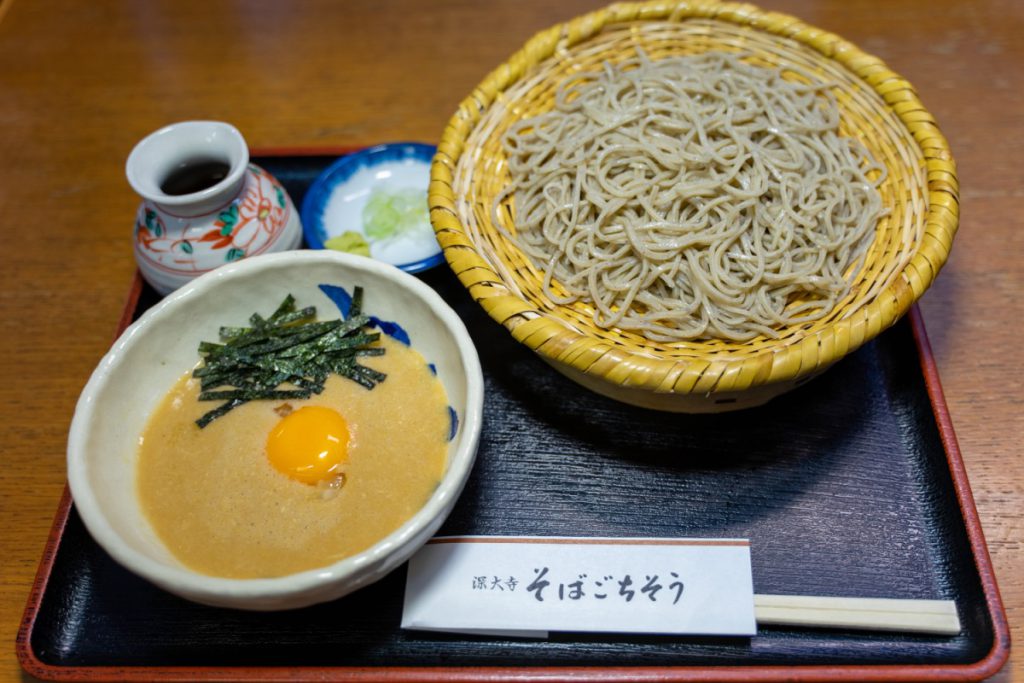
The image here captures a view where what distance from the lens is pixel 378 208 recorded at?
2.55 m

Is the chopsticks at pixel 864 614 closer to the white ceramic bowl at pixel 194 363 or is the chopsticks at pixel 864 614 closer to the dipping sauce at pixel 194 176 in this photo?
the white ceramic bowl at pixel 194 363

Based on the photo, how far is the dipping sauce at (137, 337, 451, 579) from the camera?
68.6 inches

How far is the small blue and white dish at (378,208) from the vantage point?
8.01 feet

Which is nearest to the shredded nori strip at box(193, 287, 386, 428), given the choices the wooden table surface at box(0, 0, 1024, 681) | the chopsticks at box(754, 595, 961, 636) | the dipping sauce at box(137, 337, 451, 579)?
the dipping sauce at box(137, 337, 451, 579)

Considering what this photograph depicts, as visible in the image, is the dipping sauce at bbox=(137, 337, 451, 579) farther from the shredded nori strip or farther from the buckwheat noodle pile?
the buckwheat noodle pile

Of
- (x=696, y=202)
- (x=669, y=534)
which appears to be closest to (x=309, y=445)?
(x=669, y=534)

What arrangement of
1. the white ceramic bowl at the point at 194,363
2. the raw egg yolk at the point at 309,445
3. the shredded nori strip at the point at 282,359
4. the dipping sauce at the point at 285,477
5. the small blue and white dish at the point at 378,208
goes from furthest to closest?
the small blue and white dish at the point at 378,208 → the shredded nori strip at the point at 282,359 → the raw egg yolk at the point at 309,445 → the dipping sauce at the point at 285,477 → the white ceramic bowl at the point at 194,363

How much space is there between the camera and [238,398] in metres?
2.00

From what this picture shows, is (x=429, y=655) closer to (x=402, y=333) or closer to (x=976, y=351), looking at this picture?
(x=402, y=333)

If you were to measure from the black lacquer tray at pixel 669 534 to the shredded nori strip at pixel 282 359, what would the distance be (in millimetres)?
390

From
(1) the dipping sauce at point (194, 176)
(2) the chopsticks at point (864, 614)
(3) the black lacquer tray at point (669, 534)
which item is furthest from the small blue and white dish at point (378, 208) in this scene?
(2) the chopsticks at point (864, 614)

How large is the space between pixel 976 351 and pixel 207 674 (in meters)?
2.25

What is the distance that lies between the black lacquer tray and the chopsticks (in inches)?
1.6

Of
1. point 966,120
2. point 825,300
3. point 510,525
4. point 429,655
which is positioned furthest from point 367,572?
point 966,120
